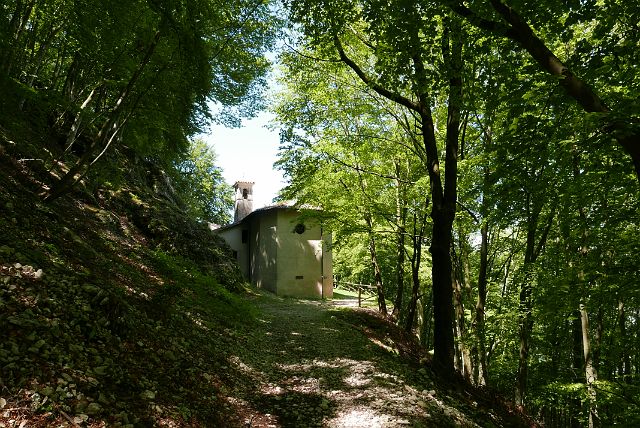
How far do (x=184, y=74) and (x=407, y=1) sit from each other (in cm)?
501

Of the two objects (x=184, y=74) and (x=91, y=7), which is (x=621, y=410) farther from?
(x=91, y=7)

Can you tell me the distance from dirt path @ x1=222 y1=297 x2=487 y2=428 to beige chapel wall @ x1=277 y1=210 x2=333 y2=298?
44.5ft

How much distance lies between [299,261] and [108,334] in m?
20.1

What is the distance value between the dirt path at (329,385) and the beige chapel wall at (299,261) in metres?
13.6

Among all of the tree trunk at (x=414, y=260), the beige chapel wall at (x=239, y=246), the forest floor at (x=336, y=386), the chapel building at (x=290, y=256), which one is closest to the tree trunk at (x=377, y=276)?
the tree trunk at (x=414, y=260)

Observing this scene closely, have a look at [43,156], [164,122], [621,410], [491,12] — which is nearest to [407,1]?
[491,12]

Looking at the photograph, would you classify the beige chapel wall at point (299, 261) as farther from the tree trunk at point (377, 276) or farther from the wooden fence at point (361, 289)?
the tree trunk at point (377, 276)

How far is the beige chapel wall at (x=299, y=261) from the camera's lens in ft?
79.9

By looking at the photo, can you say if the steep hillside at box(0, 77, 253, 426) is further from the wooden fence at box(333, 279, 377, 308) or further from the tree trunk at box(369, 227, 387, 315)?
the wooden fence at box(333, 279, 377, 308)

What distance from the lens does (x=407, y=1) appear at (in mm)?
5359

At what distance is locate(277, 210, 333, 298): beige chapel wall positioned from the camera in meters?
24.4

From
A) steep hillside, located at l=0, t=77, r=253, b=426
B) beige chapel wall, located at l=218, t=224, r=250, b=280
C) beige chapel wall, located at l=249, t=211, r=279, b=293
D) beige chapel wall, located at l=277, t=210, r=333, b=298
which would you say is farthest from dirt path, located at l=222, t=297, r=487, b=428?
beige chapel wall, located at l=218, t=224, r=250, b=280

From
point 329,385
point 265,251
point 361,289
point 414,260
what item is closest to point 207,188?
point 265,251

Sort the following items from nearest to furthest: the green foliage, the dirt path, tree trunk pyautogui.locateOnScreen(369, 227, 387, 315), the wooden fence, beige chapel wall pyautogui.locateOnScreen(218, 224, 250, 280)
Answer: the dirt path
tree trunk pyautogui.locateOnScreen(369, 227, 387, 315)
the wooden fence
beige chapel wall pyautogui.locateOnScreen(218, 224, 250, 280)
the green foliage
